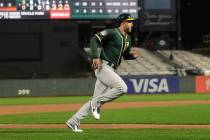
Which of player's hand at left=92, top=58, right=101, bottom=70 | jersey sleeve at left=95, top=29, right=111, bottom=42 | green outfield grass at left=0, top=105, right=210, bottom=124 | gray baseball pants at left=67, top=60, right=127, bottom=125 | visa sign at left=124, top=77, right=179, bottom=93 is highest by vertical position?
jersey sleeve at left=95, top=29, right=111, bottom=42

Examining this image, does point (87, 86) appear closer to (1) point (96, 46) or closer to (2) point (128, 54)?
(2) point (128, 54)

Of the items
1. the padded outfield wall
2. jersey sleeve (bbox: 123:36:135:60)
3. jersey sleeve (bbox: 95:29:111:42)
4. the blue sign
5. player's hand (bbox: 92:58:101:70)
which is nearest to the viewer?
player's hand (bbox: 92:58:101:70)

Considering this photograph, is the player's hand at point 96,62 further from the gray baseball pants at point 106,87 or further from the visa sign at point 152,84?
the visa sign at point 152,84

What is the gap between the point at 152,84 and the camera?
108ft

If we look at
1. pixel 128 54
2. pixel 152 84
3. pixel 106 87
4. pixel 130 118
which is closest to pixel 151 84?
pixel 152 84

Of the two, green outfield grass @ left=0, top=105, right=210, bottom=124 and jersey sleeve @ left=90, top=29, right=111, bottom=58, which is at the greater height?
jersey sleeve @ left=90, top=29, right=111, bottom=58

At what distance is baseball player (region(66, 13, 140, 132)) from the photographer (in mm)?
8883

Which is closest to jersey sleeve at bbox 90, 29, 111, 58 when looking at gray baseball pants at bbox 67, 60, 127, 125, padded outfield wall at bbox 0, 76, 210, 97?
gray baseball pants at bbox 67, 60, 127, 125

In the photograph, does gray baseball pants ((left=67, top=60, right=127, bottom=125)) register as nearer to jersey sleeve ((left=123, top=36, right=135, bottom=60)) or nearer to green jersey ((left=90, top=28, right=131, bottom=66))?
green jersey ((left=90, top=28, right=131, bottom=66))

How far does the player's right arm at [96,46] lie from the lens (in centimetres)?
862

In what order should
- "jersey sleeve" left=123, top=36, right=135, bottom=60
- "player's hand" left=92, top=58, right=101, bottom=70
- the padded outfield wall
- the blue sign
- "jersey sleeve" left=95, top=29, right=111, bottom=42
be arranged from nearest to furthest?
"player's hand" left=92, top=58, right=101, bottom=70 < "jersey sleeve" left=95, top=29, right=111, bottom=42 < "jersey sleeve" left=123, top=36, right=135, bottom=60 < the padded outfield wall < the blue sign

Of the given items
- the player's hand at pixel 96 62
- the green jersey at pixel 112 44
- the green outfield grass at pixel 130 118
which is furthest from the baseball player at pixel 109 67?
the green outfield grass at pixel 130 118

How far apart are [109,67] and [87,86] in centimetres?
2378

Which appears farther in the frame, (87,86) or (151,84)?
(151,84)
